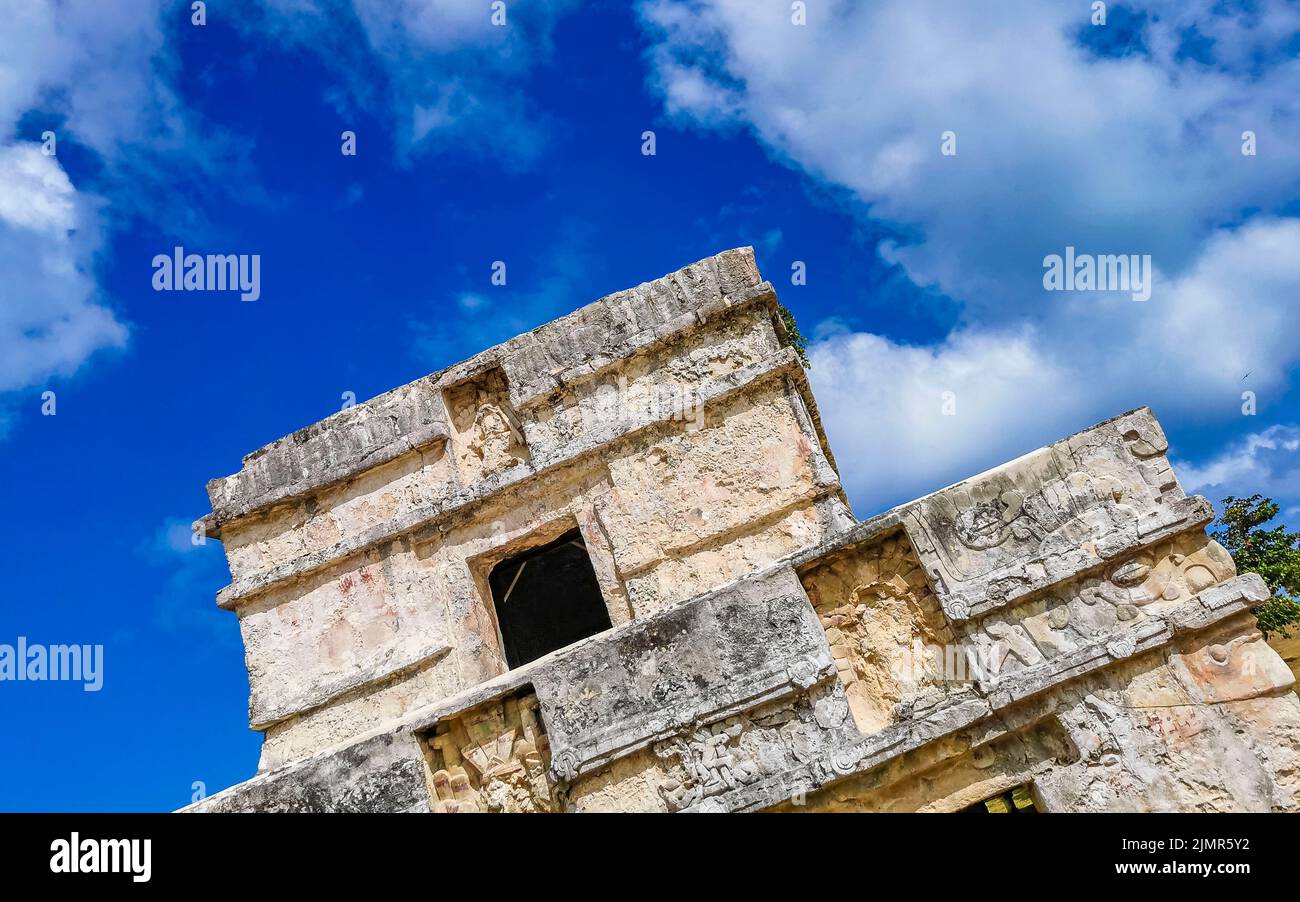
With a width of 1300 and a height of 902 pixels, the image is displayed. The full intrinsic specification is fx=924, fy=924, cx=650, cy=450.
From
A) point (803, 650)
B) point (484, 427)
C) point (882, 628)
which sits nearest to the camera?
point (803, 650)

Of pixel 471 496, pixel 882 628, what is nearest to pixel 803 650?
pixel 882 628

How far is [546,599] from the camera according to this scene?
7758mm

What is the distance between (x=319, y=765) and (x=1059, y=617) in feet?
14.7

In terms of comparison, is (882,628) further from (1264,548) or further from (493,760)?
(1264,548)

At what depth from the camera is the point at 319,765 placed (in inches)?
223

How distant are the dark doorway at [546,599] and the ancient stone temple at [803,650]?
0.06 m

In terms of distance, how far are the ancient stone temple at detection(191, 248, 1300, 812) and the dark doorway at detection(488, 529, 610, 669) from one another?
57mm

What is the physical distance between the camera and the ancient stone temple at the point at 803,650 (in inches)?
197

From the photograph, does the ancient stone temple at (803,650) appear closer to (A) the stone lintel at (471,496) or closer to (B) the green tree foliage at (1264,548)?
(A) the stone lintel at (471,496)

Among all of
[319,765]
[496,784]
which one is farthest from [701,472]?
[319,765]

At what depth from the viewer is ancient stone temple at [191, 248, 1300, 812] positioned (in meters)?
5.00

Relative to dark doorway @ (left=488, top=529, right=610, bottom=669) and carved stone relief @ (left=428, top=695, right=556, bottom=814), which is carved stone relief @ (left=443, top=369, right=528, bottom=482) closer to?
dark doorway @ (left=488, top=529, right=610, bottom=669)

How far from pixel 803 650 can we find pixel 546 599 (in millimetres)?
2979
